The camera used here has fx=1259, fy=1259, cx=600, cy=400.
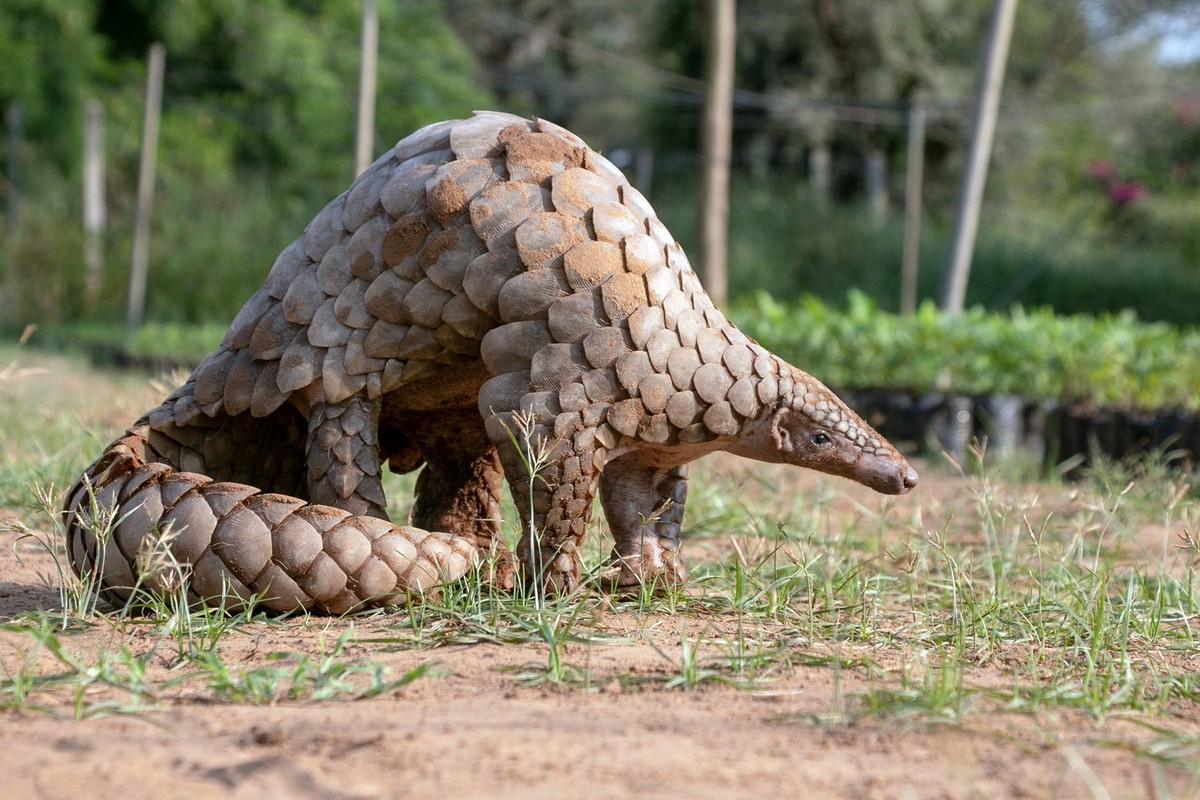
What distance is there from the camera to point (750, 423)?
3.17 metres

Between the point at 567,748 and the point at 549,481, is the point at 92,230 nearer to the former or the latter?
the point at 549,481

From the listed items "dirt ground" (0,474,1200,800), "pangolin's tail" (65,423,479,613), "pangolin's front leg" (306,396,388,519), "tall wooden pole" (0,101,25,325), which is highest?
"tall wooden pole" (0,101,25,325)

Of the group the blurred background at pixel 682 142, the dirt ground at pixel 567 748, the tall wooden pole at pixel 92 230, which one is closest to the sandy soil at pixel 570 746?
the dirt ground at pixel 567 748

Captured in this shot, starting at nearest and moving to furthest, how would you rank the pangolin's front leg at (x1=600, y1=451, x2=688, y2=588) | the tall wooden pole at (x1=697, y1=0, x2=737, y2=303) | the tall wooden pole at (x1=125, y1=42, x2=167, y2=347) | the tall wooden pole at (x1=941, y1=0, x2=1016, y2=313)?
the pangolin's front leg at (x1=600, y1=451, x2=688, y2=588), the tall wooden pole at (x1=941, y1=0, x2=1016, y2=313), the tall wooden pole at (x1=697, y1=0, x2=737, y2=303), the tall wooden pole at (x1=125, y1=42, x2=167, y2=347)

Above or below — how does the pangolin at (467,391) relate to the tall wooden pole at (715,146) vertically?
below

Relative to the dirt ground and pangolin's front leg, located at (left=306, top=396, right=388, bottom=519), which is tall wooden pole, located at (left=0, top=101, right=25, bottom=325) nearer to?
pangolin's front leg, located at (left=306, top=396, right=388, bottom=519)

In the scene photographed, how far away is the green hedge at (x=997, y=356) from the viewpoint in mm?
Result: 8102

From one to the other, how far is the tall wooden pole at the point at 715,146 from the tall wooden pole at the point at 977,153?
7.02 ft

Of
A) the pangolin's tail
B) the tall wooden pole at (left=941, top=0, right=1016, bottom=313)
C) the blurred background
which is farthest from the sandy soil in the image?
the blurred background

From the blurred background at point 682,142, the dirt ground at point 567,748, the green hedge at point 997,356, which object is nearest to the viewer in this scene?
the dirt ground at point 567,748

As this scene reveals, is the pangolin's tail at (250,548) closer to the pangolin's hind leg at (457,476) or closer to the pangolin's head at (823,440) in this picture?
the pangolin's hind leg at (457,476)

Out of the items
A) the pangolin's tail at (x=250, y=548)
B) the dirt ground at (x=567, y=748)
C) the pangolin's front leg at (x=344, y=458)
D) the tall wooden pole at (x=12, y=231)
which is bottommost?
the dirt ground at (x=567, y=748)

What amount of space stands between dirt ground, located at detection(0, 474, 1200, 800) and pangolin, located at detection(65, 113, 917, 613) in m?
0.55

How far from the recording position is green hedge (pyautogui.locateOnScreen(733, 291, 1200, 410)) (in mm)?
8102
